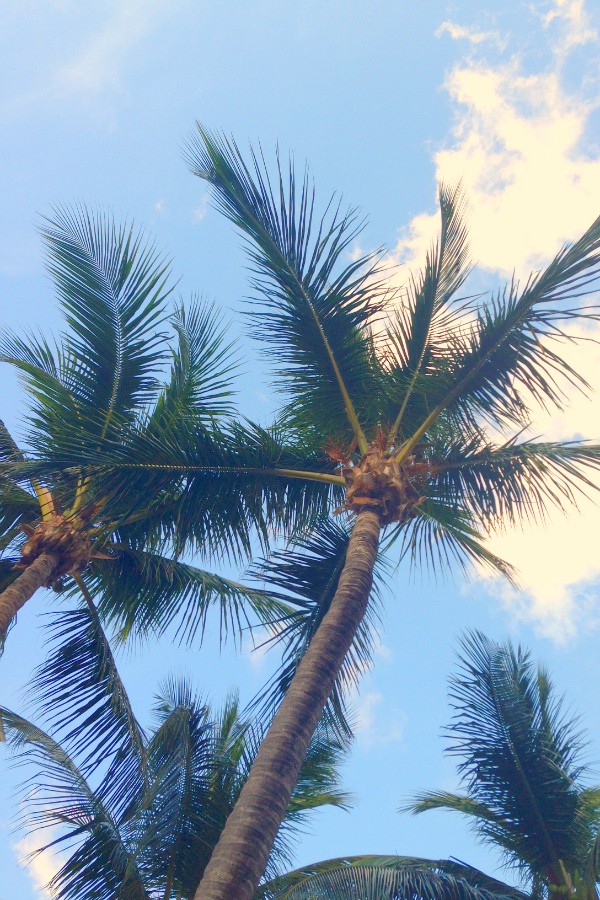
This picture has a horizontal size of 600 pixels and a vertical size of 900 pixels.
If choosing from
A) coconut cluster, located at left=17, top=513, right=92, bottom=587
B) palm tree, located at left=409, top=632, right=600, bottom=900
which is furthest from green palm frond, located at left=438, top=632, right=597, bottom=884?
coconut cluster, located at left=17, top=513, right=92, bottom=587

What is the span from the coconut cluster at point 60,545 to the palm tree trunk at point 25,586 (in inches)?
2.9

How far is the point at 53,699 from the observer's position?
8.89 meters

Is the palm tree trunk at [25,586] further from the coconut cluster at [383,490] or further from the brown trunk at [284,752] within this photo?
the brown trunk at [284,752]

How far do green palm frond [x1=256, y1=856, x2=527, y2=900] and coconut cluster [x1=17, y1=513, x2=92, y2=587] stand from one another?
3.84 meters

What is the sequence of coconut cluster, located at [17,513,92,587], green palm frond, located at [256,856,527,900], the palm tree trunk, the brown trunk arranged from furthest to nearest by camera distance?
coconut cluster, located at [17,513,92,587], the palm tree trunk, green palm frond, located at [256,856,527,900], the brown trunk

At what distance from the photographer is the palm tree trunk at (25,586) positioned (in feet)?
27.3

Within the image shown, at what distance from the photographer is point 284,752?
535cm

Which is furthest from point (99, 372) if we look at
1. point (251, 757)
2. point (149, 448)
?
point (251, 757)

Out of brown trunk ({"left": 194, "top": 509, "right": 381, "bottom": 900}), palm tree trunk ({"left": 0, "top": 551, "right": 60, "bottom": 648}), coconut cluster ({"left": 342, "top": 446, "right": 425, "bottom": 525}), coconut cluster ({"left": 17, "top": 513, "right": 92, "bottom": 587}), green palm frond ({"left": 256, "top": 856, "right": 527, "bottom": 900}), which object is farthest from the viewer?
coconut cluster ({"left": 17, "top": 513, "right": 92, "bottom": 587})

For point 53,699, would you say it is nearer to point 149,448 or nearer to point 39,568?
point 39,568

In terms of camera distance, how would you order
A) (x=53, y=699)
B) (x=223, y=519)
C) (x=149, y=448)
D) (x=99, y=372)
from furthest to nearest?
1. (x=99, y=372)
2. (x=53, y=699)
3. (x=223, y=519)
4. (x=149, y=448)

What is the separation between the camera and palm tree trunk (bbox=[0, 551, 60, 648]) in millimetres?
8328

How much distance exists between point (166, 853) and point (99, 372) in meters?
5.11

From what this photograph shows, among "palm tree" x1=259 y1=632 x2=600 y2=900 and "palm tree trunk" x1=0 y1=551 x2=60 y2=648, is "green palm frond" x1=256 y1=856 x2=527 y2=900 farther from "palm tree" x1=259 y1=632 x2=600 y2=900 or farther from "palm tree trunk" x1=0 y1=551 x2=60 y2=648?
"palm tree trunk" x1=0 y1=551 x2=60 y2=648
